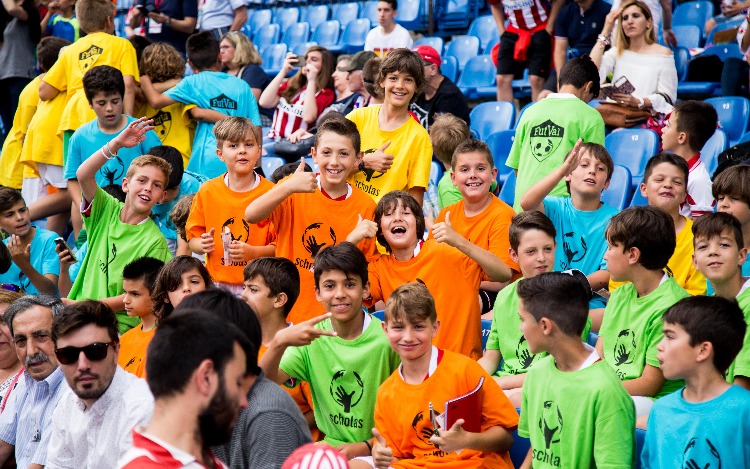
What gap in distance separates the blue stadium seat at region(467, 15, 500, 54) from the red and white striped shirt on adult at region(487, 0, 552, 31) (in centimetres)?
199

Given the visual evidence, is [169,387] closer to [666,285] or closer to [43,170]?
[666,285]

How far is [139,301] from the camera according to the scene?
5648 millimetres

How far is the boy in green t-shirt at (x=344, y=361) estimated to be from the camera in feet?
15.3

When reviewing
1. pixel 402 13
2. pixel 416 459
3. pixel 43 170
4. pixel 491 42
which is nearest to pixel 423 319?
pixel 416 459

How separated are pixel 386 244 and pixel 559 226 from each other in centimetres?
103

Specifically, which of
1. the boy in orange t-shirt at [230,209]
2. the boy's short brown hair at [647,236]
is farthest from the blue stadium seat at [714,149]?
the boy in orange t-shirt at [230,209]

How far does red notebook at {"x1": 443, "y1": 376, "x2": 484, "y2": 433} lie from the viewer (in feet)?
13.2

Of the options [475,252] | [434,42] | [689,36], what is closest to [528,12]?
[689,36]

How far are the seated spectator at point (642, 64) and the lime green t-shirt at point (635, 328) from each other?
129 inches

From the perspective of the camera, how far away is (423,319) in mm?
4266

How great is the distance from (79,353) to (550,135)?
135 inches

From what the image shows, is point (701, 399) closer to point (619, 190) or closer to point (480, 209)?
point (480, 209)

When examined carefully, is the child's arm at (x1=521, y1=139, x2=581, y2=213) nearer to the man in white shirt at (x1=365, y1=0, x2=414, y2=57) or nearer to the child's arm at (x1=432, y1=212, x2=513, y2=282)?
the child's arm at (x1=432, y1=212, x2=513, y2=282)

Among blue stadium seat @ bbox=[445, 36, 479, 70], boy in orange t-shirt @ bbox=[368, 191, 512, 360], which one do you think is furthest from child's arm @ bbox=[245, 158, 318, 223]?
blue stadium seat @ bbox=[445, 36, 479, 70]
